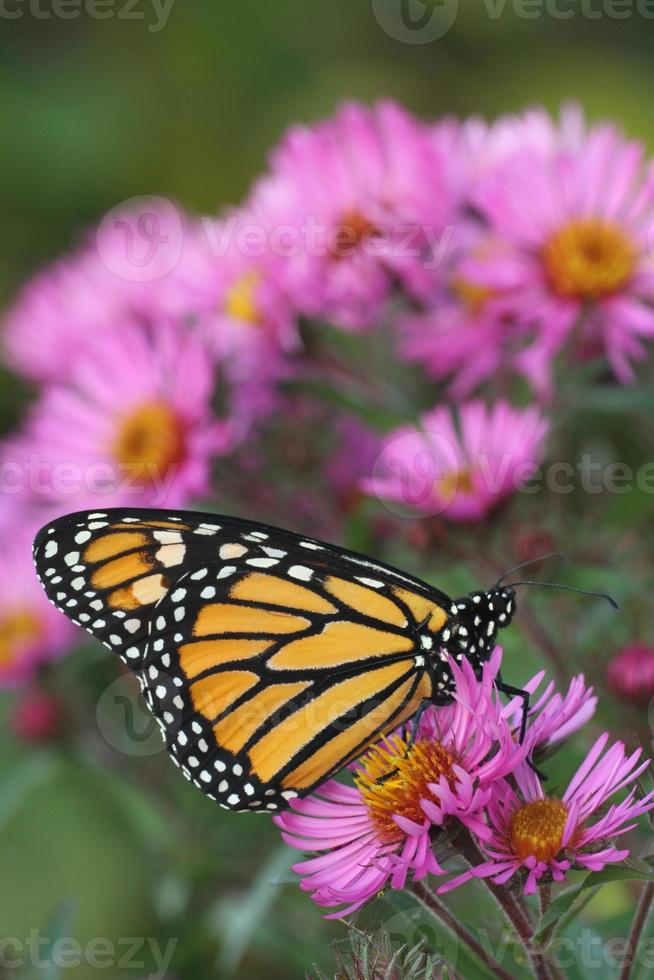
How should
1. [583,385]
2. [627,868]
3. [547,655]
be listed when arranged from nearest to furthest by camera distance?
[627,868] → [547,655] → [583,385]

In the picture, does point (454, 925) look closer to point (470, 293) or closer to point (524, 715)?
point (524, 715)

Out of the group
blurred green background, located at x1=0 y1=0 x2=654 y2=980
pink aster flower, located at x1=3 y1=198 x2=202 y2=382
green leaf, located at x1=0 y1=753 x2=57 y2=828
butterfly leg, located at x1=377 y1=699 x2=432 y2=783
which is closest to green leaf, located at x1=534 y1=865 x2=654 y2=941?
butterfly leg, located at x1=377 y1=699 x2=432 y2=783

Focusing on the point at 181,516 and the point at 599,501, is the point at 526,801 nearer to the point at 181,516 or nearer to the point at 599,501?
the point at 181,516

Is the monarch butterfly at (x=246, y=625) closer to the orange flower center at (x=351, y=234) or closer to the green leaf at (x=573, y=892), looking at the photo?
the green leaf at (x=573, y=892)

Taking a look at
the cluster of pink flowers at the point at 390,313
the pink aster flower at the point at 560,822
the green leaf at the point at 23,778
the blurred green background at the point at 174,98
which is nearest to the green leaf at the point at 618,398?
the cluster of pink flowers at the point at 390,313

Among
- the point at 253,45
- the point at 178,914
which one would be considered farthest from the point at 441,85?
the point at 178,914

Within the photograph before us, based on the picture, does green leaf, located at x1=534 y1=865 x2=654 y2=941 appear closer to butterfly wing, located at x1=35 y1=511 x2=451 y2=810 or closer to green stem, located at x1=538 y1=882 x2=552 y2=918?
green stem, located at x1=538 y1=882 x2=552 y2=918

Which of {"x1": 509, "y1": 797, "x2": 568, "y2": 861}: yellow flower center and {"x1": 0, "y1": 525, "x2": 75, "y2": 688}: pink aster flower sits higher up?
{"x1": 0, "y1": 525, "x2": 75, "y2": 688}: pink aster flower
